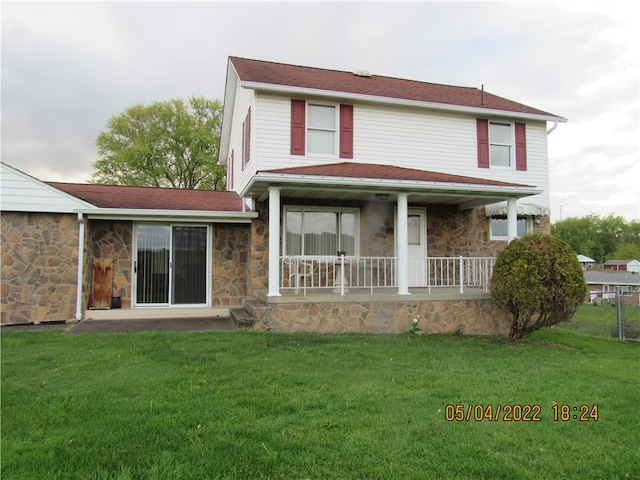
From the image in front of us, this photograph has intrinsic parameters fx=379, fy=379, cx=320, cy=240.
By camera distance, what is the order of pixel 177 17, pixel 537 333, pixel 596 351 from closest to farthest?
1. pixel 596 351
2. pixel 537 333
3. pixel 177 17

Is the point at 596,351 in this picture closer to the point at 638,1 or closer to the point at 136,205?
the point at 638,1

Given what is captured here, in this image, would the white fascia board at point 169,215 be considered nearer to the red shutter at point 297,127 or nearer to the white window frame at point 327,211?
the white window frame at point 327,211

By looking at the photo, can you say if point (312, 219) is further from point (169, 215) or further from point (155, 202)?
point (155, 202)

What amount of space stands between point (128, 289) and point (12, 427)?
6567 mm

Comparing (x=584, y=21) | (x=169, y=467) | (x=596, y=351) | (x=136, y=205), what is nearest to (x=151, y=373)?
(x=169, y=467)

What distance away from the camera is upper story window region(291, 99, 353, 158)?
9.33 m

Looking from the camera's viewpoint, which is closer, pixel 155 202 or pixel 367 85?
pixel 155 202

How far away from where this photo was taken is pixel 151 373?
15.4 feet

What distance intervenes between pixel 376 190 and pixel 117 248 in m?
6.49

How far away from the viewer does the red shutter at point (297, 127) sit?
9227 millimetres

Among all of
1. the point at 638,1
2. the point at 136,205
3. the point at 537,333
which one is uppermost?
the point at 638,1

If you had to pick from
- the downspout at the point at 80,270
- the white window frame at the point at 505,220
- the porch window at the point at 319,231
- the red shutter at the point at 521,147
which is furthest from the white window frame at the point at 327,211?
the red shutter at the point at 521,147

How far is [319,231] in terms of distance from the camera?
995 centimetres

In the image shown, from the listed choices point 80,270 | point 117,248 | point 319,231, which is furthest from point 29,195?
point 319,231
